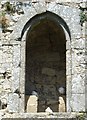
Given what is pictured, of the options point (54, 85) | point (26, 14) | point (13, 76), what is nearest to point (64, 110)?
point (54, 85)

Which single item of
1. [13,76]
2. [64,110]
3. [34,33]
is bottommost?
[64,110]

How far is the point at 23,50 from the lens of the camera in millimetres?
9906

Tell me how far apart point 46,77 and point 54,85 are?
0.22m

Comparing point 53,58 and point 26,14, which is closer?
point 26,14

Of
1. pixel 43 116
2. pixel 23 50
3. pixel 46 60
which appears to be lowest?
pixel 43 116

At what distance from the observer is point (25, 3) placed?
1008 centimetres

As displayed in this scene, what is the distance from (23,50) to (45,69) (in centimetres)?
95

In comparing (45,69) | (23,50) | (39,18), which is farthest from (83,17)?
(45,69)

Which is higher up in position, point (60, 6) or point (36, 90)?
point (60, 6)

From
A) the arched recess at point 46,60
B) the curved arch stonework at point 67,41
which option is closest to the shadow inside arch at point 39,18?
the curved arch stonework at point 67,41

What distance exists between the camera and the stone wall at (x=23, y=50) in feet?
31.7

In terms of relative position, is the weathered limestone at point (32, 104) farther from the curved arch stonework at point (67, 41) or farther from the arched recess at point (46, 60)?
the curved arch stonework at point (67, 41)

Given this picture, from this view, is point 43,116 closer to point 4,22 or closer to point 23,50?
point 23,50

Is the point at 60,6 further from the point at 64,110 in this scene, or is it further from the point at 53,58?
the point at 64,110
